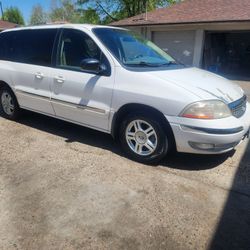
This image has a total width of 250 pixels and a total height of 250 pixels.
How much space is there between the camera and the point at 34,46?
510 centimetres

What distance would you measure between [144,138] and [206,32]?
13.4 metres

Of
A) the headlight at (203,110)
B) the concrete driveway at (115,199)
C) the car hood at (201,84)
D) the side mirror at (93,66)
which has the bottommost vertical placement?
the concrete driveway at (115,199)

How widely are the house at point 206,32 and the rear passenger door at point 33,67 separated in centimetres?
1143

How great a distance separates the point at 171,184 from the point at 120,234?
44.0 inches

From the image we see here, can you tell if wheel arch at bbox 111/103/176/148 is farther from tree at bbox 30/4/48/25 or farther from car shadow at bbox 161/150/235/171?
tree at bbox 30/4/48/25

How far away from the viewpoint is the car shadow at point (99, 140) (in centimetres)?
409

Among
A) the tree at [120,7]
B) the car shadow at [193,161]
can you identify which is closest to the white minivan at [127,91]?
the car shadow at [193,161]

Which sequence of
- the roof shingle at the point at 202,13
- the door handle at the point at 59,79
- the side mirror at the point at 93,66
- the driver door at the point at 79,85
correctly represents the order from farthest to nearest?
the roof shingle at the point at 202,13 → the door handle at the point at 59,79 → the driver door at the point at 79,85 → the side mirror at the point at 93,66

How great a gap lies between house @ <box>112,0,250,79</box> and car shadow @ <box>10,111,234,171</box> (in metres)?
11.3

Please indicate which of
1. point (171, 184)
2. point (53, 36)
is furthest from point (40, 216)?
point (53, 36)

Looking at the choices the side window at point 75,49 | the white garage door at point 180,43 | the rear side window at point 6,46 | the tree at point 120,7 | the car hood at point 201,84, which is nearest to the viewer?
the car hood at point 201,84

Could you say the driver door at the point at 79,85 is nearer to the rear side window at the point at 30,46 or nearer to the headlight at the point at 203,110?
the rear side window at the point at 30,46

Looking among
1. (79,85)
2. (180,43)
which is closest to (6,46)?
(79,85)

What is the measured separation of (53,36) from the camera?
4809 millimetres
